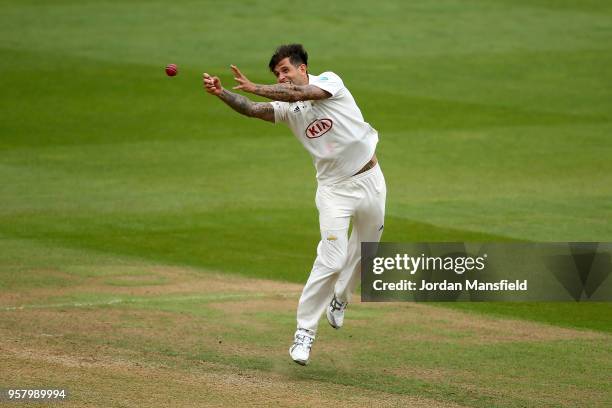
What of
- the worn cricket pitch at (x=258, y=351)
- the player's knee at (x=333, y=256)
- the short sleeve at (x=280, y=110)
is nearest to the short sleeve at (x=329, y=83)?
the short sleeve at (x=280, y=110)

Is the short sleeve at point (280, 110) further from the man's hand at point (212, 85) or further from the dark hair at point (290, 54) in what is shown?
the man's hand at point (212, 85)

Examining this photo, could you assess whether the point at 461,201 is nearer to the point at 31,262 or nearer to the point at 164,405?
the point at 31,262

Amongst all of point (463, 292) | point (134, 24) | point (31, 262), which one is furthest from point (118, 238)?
point (134, 24)

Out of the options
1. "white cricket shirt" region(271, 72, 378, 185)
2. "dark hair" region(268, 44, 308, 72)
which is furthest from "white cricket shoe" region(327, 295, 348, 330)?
"dark hair" region(268, 44, 308, 72)

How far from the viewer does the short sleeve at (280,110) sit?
28.8 ft

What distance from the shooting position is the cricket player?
8656mm

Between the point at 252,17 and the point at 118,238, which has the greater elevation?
the point at 252,17

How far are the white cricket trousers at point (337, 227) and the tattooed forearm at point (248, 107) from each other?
0.70 m

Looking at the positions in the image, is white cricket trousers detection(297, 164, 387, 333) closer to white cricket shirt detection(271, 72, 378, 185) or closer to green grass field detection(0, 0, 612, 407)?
white cricket shirt detection(271, 72, 378, 185)

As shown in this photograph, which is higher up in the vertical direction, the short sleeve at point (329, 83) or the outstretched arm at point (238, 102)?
the short sleeve at point (329, 83)

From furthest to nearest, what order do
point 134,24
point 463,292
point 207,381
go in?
point 134,24 → point 463,292 → point 207,381

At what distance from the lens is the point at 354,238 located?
30.4 ft

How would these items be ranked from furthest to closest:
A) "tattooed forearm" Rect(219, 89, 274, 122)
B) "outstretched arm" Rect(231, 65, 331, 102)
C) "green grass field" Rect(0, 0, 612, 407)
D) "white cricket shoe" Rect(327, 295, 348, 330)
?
"white cricket shoe" Rect(327, 295, 348, 330) → "tattooed forearm" Rect(219, 89, 274, 122) → "green grass field" Rect(0, 0, 612, 407) → "outstretched arm" Rect(231, 65, 331, 102)

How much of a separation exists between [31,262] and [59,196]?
11.3 ft
